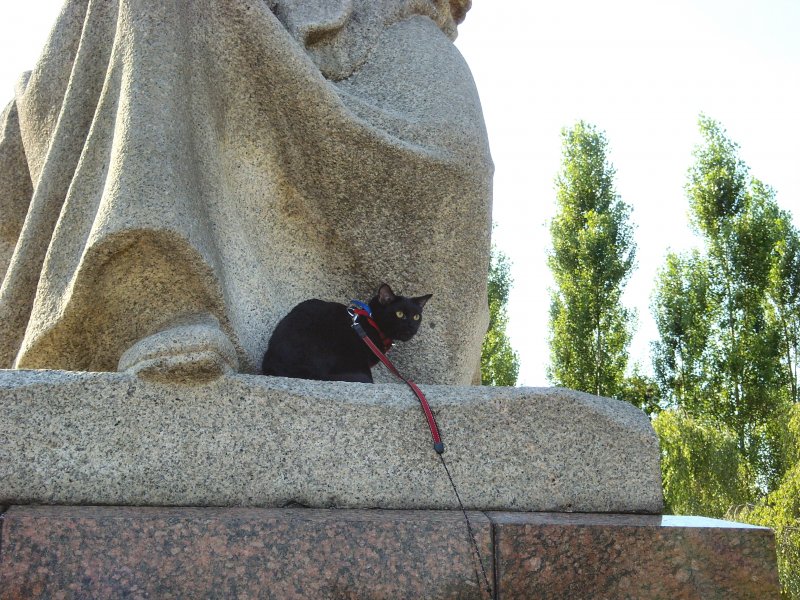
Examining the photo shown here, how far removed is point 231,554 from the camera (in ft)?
5.95

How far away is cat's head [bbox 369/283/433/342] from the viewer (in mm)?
2781

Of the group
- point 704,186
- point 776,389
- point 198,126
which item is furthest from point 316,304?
point 704,186

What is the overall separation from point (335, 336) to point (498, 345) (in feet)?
41.2

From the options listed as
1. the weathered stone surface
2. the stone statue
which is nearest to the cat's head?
the stone statue

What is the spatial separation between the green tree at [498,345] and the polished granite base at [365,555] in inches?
490

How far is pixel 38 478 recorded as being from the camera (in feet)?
6.41

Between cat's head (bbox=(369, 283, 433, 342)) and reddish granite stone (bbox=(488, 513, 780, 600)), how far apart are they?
2.90 feet

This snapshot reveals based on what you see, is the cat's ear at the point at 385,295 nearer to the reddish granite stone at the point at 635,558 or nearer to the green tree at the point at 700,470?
the reddish granite stone at the point at 635,558

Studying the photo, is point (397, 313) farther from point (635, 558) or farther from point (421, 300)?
point (635, 558)

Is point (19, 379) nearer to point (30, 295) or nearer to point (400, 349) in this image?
point (30, 295)

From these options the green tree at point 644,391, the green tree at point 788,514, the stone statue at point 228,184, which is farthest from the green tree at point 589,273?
the stone statue at point 228,184

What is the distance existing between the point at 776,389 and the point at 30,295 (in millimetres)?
14124

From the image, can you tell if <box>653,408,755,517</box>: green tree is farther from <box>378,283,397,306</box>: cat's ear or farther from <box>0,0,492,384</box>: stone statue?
<box>378,283,397,306</box>: cat's ear

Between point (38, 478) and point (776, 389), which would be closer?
point (38, 478)
